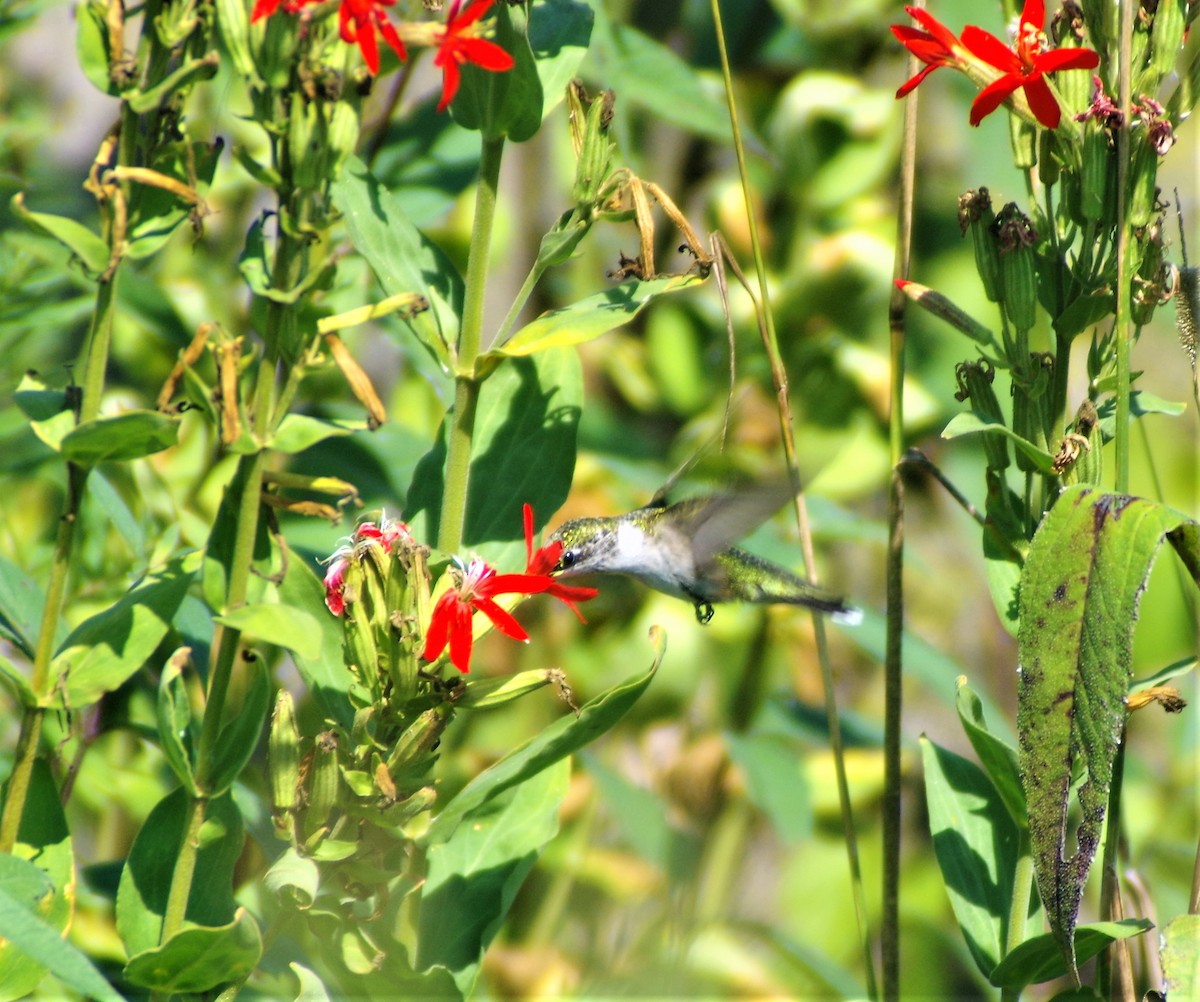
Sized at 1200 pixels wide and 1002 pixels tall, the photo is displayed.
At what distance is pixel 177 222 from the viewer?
76 centimetres

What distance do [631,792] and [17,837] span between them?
0.66 m

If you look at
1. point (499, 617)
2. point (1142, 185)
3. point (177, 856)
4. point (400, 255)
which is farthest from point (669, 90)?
point (177, 856)

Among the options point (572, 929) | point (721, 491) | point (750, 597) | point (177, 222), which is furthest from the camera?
point (572, 929)

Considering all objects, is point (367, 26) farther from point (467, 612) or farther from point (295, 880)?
point (295, 880)

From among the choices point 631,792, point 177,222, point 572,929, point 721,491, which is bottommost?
point 572,929

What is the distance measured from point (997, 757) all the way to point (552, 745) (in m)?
0.27

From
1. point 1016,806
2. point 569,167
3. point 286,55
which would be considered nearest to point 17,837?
point 286,55

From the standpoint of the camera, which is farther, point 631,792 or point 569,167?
point 569,167

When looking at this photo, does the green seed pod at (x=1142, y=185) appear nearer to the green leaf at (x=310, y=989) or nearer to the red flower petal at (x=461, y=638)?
the red flower petal at (x=461, y=638)

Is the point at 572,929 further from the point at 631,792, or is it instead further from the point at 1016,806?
the point at 1016,806

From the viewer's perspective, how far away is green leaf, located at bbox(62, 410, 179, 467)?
0.68 m

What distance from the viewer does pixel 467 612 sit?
70 cm

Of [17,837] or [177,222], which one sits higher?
[177,222]

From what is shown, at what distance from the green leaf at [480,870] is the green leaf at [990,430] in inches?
14.2
